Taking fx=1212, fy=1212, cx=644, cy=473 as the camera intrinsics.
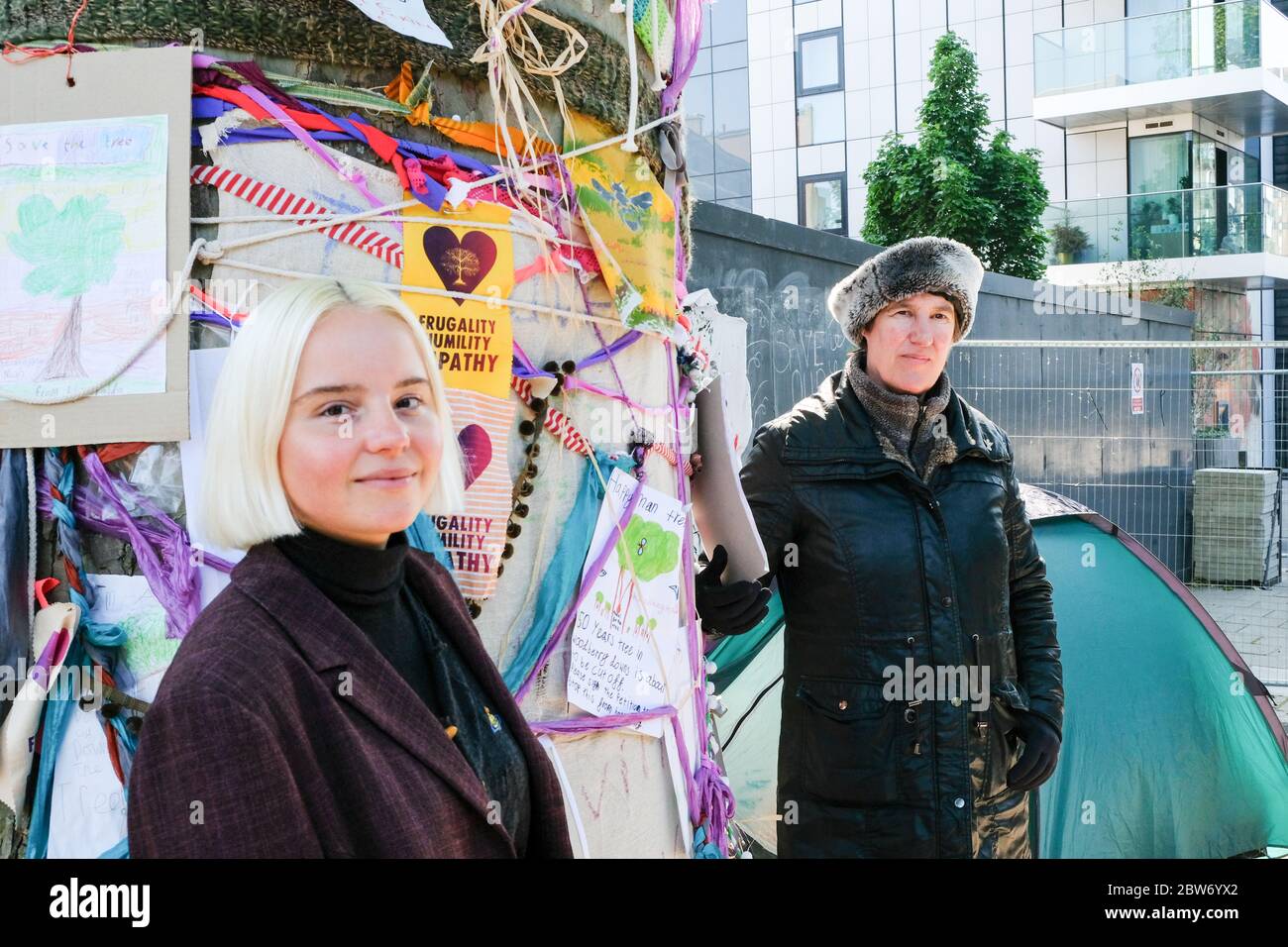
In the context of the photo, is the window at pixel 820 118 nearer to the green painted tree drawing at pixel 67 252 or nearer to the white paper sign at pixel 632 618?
the white paper sign at pixel 632 618

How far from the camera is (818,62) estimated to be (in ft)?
54.4

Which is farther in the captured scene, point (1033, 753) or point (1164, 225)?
point (1164, 225)

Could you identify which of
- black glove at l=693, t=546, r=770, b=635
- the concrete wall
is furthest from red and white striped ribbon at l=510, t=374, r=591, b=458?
the concrete wall

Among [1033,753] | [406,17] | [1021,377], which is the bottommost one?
[1033,753]

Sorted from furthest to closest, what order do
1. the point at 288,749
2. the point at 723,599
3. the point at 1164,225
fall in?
1. the point at 1164,225
2. the point at 723,599
3. the point at 288,749

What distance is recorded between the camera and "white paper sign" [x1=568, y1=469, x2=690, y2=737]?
4.97ft

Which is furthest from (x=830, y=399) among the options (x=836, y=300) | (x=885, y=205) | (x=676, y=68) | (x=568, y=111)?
(x=885, y=205)

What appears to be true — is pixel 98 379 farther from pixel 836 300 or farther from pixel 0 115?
pixel 836 300

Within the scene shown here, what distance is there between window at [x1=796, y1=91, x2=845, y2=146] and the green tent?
1360cm

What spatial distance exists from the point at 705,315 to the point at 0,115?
1.02 m

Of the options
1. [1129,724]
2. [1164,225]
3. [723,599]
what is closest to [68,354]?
[723,599]

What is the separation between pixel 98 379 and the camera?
1.31 meters

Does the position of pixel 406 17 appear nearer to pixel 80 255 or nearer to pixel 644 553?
pixel 80 255

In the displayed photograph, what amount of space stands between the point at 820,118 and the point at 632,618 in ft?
53.2
